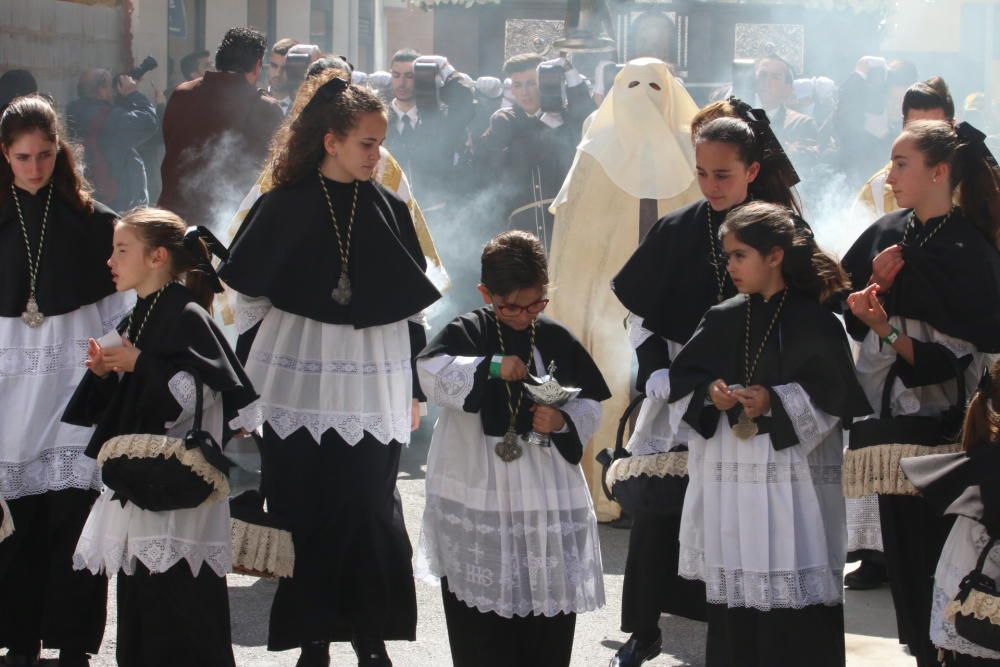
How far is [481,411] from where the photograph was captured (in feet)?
15.9

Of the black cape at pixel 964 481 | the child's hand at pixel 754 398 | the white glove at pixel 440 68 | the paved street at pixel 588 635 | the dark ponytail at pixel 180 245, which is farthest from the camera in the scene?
the white glove at pixel 440 68

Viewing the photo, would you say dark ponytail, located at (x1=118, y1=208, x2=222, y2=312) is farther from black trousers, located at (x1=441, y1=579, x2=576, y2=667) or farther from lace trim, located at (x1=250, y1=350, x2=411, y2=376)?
black trousers, located at (x1=441, y1=579, x2=576, y2=667)

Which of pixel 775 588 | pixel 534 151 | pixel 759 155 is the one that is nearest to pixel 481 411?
pixel 775 588

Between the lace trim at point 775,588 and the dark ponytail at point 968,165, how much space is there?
4.10ft

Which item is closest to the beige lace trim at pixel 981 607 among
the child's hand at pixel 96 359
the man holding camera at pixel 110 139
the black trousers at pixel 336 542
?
the black trousers at pixel 336 542

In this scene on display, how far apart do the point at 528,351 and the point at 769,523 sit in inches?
36.0

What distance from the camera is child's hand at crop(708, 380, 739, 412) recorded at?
15.5ft

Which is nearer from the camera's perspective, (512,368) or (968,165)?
(512,368)

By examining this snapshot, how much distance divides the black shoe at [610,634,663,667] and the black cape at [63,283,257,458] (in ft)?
5.28

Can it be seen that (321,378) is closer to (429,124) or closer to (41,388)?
(41,388)

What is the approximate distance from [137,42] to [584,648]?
15.4m

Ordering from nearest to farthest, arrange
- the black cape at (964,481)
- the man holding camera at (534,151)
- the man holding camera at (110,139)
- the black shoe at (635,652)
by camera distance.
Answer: the black cape at (964,481) < the black shoe at (635,652) < the man holding camera at (534,151) < the man holding camera at (110,139)

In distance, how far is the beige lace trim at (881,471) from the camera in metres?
4.76

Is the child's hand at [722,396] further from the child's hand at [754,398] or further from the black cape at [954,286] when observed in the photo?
the black cape at [954,286]
